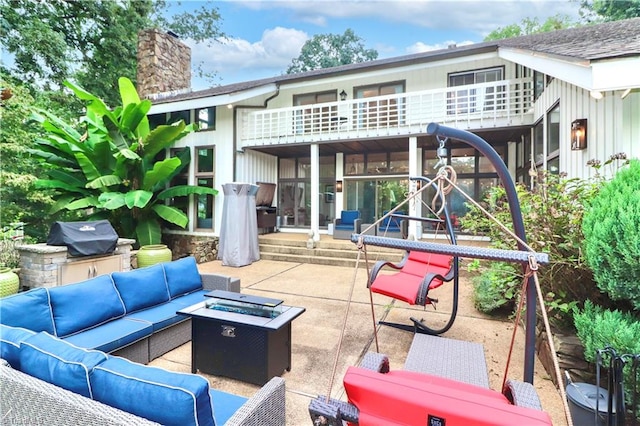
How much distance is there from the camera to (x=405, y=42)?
21.4m

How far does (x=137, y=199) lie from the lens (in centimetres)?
812

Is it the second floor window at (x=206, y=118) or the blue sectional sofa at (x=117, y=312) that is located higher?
the second floor window at (x=206, y=118)

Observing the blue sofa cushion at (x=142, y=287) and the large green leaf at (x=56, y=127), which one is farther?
the large green leaf at (x=56, y=127)

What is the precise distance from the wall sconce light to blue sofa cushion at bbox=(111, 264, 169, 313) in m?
6.65

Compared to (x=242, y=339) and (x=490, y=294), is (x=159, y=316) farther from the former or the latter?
(x=490, y=294)

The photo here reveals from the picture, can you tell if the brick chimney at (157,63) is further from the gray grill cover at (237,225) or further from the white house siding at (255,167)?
the gray grill cover at (237,225)

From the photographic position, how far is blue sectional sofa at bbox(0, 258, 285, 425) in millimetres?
1453

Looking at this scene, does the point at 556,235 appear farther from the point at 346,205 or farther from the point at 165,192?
the point at 165,192

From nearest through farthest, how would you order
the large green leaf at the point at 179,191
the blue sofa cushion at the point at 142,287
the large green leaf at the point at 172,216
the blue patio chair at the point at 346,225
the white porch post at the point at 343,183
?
the blue sofa cushion at the point at 142,287 < the large green leaf at the point at 172,216 < the large green leaf at the point at 179,191 < the blue patio chair at the point at 346,225 < the white porch post at the point at 343,183

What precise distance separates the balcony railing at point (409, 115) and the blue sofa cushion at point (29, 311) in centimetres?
825

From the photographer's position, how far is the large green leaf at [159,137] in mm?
8875

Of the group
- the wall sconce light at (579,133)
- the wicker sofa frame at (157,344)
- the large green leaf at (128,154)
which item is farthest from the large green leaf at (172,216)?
the wall sconce light at (579,133)

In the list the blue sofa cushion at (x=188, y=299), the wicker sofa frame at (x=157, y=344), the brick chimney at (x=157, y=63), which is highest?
the brick chimney at (x=157, y=63)

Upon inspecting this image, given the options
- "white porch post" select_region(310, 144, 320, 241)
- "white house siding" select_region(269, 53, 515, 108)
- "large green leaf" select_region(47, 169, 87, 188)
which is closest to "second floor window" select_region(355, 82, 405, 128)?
"white house siding" select_region(269, 53, 515, 108)
